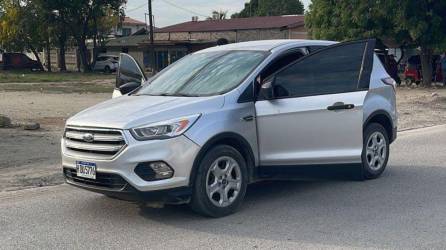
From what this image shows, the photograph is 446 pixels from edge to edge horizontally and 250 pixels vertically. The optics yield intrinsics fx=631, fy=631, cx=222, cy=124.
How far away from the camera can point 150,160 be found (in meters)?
5.93

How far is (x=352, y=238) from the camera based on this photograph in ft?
19.0

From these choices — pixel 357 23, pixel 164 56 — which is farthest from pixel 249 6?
pixel 357 23

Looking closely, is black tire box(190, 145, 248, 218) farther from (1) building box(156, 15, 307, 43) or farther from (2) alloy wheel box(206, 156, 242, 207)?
(1) building box(156, 15, 307, 43)

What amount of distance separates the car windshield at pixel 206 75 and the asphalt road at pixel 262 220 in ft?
4.30

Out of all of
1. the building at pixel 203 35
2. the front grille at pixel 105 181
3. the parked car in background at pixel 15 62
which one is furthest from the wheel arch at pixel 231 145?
the parked car in background at pixel 15 62

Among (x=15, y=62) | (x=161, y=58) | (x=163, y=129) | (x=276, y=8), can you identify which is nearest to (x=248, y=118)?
(x=163, y=129)

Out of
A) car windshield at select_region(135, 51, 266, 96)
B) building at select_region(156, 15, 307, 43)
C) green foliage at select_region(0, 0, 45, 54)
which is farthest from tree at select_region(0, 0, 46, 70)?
Answer: car windshield at select_region(135, 51, 266, 96)

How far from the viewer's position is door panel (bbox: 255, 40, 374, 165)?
6933 millimetres

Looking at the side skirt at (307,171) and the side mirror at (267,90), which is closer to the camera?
the side mirror at (267,90)

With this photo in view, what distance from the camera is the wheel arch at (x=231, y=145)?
6137mm

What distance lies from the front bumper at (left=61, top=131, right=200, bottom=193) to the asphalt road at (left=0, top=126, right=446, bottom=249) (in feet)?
1.49

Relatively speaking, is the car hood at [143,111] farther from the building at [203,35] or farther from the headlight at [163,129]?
the building at [203,35]

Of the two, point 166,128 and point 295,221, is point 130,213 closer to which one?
point 166,128

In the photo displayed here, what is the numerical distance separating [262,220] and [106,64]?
4915 centimetres
